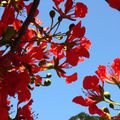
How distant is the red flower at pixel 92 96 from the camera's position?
242cm

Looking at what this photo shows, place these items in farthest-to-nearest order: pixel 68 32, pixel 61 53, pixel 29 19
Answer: pixel 61 53, pixel 68 32, pixel 29 19

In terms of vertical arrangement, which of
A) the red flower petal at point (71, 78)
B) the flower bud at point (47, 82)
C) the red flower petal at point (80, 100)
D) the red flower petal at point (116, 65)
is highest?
the red flower petal at point (116, 65)

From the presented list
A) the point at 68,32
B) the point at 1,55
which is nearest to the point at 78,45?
the point at 68,32

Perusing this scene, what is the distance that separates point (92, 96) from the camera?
101 inches

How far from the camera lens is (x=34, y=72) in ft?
6.63

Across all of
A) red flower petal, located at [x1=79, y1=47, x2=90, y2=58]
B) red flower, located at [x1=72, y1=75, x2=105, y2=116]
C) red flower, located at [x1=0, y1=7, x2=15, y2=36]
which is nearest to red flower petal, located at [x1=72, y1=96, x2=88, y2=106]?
red flower, located at [x1=72, y1=75, x2=105, y2=116]

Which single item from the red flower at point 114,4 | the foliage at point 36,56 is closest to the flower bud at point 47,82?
the foliage at point 36,56

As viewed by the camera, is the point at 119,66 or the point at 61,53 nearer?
the point at 61,53

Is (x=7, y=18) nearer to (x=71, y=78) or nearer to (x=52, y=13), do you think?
(x=52, y=13)

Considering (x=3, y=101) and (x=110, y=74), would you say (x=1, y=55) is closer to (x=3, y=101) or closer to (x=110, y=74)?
(x=3, y=101)

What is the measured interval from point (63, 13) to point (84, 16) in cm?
25

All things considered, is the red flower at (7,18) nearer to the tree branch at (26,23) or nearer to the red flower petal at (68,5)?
the tree branch at (26,23)

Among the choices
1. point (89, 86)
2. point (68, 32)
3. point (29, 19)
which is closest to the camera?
point (29, 19)

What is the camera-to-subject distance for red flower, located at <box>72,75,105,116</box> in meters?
2.42
